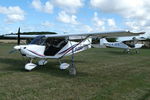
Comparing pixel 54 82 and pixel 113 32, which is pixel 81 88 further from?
pixel 113 32

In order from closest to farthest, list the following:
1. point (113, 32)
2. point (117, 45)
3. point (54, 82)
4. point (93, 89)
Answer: point (93, 89), point (54, 82), point (113, 32), point (117, 45)

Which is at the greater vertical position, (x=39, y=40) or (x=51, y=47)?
(x=39, y=40)

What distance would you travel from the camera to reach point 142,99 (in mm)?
5102

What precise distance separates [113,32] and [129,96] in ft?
11.8

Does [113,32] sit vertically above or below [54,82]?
above

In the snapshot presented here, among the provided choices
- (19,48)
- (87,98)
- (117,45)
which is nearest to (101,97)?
(87,98)

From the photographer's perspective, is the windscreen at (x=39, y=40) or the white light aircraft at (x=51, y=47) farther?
the windscreen at (x=39, y=40)

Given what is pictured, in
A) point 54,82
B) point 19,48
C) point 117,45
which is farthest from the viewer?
point 117,45

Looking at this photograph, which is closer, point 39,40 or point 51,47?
point 39,40

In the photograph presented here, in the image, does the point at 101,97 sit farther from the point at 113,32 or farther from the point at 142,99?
the point at 113,32

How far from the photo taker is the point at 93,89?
19.6 ft

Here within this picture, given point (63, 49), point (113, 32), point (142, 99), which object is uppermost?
point (113, 32)

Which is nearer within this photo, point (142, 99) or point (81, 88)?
point (142, 99)

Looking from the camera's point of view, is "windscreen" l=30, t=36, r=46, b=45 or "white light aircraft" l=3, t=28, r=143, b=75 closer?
"white light aircraft" l=3, t=28, r=143, b=75
